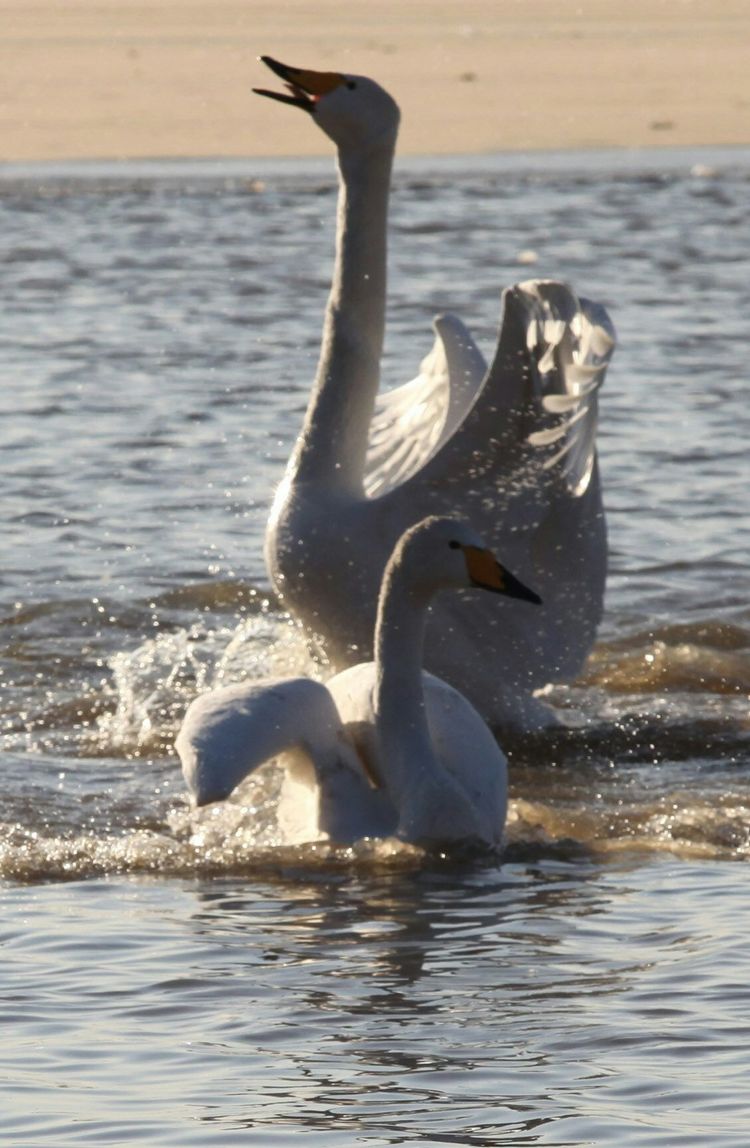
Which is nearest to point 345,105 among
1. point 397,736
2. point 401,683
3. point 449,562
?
point 449,562

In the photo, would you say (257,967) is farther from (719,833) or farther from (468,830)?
(719,833)

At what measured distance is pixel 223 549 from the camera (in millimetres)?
10664

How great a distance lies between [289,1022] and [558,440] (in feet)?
8.89

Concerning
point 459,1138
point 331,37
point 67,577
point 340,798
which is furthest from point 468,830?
point 331,37

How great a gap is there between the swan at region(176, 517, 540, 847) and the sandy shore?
17516 mm

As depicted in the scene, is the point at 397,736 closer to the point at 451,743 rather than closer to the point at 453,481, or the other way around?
the point at 451,743

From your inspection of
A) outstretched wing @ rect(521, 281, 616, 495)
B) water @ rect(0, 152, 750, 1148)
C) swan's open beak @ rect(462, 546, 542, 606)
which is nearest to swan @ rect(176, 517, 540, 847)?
swan's open beak @ rect(462, 546, 542, 606)

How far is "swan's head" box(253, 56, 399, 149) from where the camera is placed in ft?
26.5

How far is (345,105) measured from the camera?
8.11 metres

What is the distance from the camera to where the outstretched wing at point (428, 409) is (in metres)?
9.05

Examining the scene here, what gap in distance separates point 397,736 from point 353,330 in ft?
6.22

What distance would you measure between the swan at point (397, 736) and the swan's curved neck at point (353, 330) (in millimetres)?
1157

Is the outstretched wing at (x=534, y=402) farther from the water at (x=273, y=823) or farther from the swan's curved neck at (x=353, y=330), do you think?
the water at (x=273, y=823)

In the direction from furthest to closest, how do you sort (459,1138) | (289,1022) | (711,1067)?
(289,1022)
(711,1067)
(459,1138)
